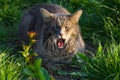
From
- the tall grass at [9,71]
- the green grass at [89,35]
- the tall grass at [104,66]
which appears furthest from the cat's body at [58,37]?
the tall grass at [9,71]

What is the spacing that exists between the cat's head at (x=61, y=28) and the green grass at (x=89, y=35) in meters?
0.32

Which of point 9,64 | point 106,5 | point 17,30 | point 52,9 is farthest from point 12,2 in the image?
point 9,64

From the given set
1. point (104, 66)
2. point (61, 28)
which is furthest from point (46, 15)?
point (104, 66)

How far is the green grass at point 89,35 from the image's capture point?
15.6 feet

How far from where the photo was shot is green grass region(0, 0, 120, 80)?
15.6ft

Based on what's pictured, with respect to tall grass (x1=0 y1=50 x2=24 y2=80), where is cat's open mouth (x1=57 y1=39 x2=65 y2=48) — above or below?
above

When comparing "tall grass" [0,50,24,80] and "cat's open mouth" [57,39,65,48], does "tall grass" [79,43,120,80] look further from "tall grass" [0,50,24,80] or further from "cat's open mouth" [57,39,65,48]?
"tall grass" [0,50,24,80]

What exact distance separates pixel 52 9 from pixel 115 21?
98 cm

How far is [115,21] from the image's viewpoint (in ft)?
20.7

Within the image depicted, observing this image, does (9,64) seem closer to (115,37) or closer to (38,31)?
(38,31)

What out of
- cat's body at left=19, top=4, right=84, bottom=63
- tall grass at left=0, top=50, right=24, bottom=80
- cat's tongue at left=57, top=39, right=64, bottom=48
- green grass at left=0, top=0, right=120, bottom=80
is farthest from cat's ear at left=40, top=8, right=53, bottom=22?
tall grass at left=0, top=50, right=24, bottom=80

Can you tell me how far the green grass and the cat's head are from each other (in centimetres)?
32

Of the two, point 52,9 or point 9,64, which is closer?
point 9,64

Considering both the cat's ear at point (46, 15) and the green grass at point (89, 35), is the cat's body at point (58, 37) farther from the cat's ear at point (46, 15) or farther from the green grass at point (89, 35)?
the green grass at point (89, 35)
